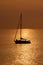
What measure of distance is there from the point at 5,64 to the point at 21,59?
5.81m

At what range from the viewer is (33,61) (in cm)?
4838

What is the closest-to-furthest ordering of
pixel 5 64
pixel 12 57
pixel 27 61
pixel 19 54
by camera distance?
1. pixel 5 64
2. pixel 27 61
3. pixel 12 57
4. pixel 19 54

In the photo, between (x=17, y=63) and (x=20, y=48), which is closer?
(x=17, y=63)

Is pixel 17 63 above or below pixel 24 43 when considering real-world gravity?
below

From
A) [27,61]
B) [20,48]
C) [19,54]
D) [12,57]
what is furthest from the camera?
[20,48]

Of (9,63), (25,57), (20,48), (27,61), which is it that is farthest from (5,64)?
(20,48)

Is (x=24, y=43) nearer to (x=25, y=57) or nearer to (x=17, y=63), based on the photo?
(x=25, y=57)

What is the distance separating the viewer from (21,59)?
50906mm

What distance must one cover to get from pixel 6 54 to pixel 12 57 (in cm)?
308

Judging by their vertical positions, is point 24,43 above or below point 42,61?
above

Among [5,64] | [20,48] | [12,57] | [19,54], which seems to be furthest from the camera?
[20,48]

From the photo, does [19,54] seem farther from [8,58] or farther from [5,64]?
[5,64]

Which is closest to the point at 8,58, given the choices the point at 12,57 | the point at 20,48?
the point at 12,57

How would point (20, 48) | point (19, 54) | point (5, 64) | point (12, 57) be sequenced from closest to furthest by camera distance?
point (5, 64) < point (12, 57) < point (19, 54) < point (20, 48)
